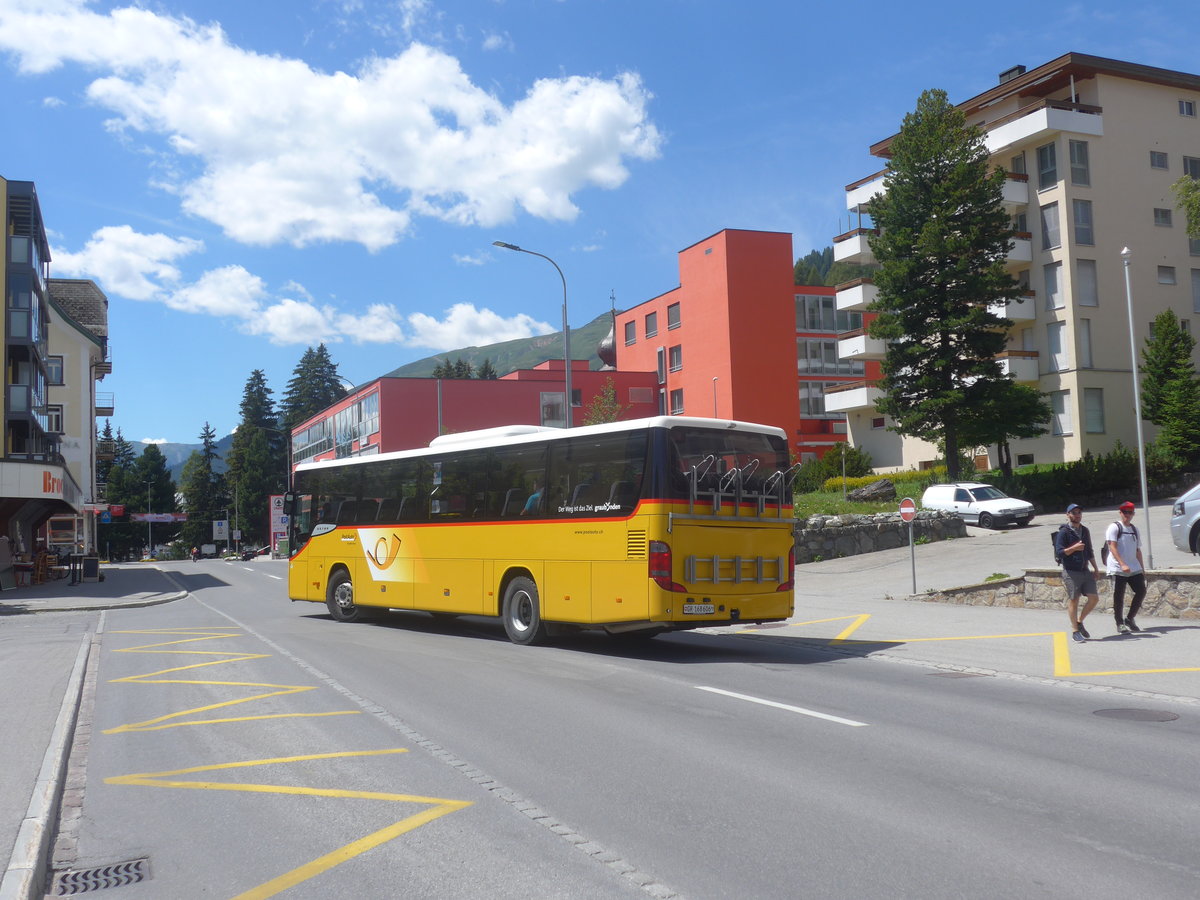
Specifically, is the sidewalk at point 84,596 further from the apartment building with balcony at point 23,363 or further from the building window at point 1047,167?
the building window at point 1047,167

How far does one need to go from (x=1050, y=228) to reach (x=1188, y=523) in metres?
28.9

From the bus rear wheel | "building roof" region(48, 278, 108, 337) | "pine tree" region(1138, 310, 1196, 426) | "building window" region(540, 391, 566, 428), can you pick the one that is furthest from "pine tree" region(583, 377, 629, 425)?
"building roof" region(48, 278, 108, 337)

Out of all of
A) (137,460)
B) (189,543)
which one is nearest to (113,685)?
(189,543)

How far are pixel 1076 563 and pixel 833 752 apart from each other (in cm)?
761

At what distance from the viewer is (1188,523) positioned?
2011cm

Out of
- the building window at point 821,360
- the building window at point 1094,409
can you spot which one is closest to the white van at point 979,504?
the building window at point 1094,409

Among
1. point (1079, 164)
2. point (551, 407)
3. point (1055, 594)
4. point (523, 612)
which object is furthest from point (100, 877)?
point (551, 407)

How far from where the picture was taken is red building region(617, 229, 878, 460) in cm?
5950

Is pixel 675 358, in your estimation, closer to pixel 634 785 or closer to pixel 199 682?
pixel 199 682

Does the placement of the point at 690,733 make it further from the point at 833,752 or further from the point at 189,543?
the point at 189,543

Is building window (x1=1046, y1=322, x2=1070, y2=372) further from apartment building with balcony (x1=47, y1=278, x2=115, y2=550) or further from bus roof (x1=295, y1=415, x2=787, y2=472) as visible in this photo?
apartment building with balcony (x1=47, y1=278, x2=115, y2=550)

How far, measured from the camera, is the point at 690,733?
8.59m

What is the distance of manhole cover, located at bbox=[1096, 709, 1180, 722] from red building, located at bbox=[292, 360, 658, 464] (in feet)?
180

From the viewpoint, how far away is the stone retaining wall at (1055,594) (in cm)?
1577
